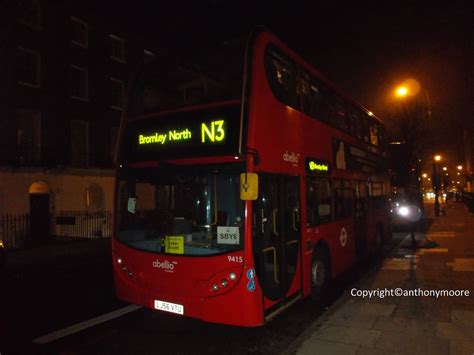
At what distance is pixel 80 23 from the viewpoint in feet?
81.1

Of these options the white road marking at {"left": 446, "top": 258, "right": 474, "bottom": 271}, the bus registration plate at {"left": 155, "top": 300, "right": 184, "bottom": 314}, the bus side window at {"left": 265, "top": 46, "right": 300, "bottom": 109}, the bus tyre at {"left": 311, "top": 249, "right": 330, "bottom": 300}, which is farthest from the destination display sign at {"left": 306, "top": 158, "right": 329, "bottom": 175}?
the white road marking at {"left": 446, "top": 258, "right": 474, "bottom": 271}

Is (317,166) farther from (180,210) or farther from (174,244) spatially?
(174,244)

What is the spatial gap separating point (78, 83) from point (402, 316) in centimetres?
2360

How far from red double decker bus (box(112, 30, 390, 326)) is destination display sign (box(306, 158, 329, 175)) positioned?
4 centimetres

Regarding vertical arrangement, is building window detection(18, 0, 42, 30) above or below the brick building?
above

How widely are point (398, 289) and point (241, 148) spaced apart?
467 centimetres

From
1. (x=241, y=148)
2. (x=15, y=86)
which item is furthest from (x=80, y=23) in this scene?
(x=241, y=148)

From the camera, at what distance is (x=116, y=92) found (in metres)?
27.5

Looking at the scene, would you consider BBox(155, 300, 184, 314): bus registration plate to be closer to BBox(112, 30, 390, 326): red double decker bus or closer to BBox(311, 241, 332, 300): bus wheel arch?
BBox(112, 30, 390, 326): red double decker bus

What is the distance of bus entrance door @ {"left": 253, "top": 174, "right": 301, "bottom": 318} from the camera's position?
548 cm

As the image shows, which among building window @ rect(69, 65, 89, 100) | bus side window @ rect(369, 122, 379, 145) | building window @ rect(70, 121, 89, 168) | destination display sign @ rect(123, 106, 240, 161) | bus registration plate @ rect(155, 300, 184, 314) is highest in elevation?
building window @ rect(69, 65, 89, 100)

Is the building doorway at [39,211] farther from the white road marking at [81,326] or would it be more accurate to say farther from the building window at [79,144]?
the white road marking at [81,326]

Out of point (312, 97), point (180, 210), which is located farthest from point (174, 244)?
point (312, 97)

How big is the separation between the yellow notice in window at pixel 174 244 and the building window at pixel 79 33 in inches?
867
